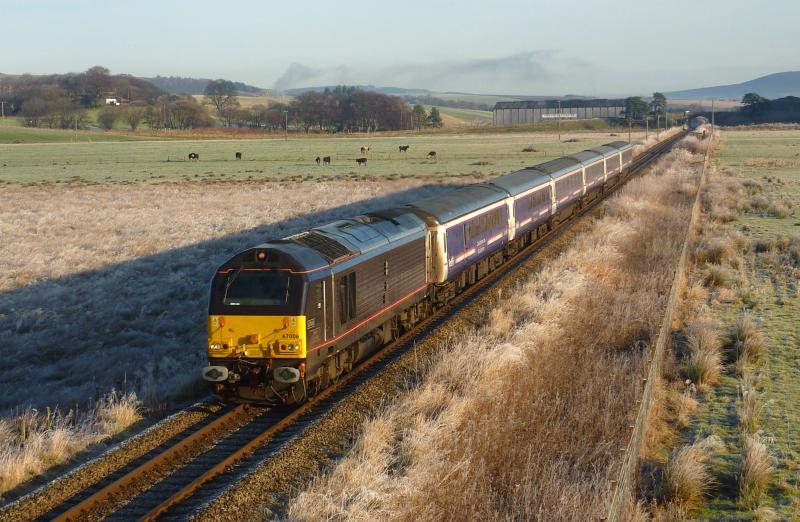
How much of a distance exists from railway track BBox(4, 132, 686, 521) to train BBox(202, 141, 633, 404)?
0.36 meters

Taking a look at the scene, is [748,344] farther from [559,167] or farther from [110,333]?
[559,167]

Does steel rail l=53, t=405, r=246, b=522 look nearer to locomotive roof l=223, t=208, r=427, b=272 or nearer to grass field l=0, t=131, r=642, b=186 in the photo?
locomotive roof l=223, t=208, r=427, b=272

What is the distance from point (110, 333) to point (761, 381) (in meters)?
16.4

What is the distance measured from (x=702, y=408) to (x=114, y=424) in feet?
34.2

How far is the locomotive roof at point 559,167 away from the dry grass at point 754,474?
83.4ft

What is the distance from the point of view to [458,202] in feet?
77.5

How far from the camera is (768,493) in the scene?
10648mm

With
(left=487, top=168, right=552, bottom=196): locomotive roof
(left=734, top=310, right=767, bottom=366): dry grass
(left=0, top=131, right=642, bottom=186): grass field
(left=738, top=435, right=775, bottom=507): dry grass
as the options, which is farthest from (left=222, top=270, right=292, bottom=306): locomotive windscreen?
(left=0, top=131, right=642, bottom=186): grass field

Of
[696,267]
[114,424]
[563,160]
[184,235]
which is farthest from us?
[563,160]

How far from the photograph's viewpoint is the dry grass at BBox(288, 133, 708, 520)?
9.52 metres

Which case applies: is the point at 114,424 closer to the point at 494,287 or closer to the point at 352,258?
the point at 352,258

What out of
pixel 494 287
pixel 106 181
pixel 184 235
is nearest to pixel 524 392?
pixel 494 287

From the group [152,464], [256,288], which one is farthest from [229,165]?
[152,464]

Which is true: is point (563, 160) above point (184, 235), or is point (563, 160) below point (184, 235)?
above
